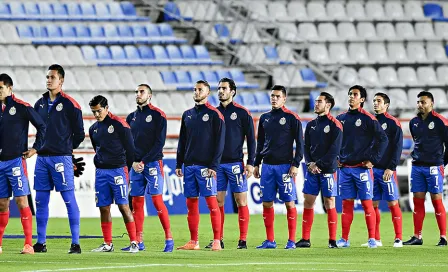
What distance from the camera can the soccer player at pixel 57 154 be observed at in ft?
45.4

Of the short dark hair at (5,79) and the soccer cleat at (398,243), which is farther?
the soccer cleat at (398,243)

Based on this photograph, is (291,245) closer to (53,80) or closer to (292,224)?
(292,224)

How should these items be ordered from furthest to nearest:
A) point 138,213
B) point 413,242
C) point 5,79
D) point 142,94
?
point 413,242 → point 138,213 → point 142,94 → point 5,79

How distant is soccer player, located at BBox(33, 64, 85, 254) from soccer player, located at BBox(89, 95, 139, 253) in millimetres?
468

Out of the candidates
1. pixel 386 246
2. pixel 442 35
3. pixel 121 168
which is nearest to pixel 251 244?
pixel 386 246

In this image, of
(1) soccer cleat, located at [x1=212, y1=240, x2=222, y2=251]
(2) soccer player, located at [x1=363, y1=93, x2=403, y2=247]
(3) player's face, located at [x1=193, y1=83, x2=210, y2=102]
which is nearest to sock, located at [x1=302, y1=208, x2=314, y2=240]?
(2) soccer player, located at [x1=363, y1=93, x2=403, y2=247]

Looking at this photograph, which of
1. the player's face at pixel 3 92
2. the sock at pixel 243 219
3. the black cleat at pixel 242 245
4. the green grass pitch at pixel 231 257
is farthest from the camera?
the sock at pixel 243 219

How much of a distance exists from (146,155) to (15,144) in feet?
6.66

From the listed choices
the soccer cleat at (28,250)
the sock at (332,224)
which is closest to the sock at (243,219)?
the sock at (332,224)

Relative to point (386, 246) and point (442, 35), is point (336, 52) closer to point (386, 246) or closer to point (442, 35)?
point (442, 35)

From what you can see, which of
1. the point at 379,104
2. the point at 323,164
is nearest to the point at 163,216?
the point at 323,164

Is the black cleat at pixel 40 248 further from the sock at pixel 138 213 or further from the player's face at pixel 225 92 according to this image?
the player's face at pixel 225 92

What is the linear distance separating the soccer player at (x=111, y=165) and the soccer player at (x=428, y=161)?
516cm

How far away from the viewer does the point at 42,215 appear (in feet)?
45.6
